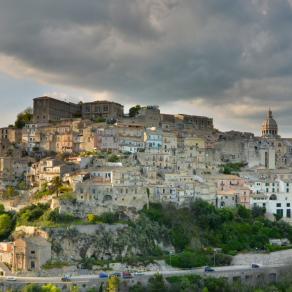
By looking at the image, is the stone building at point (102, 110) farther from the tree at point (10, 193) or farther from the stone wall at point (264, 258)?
the stone wall at point (264, 258)

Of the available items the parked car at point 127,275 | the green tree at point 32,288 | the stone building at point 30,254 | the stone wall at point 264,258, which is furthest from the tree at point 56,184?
the stone wall at point 264,258

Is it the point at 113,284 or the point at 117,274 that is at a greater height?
the point at 117,274

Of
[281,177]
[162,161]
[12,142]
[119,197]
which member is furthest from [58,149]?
[281,177]

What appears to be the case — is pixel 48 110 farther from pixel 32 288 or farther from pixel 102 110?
pixel 32 288

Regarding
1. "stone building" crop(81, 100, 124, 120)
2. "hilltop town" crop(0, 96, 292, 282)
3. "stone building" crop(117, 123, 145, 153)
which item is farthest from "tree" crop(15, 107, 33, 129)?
"stone building" crop(117, 123, 145, 153)

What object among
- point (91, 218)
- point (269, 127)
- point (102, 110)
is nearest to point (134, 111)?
point (102, 110)

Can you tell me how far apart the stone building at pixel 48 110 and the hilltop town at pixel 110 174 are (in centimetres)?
13

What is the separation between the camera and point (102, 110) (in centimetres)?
8825

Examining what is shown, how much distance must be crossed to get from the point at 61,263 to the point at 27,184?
Answer: 17.0 m

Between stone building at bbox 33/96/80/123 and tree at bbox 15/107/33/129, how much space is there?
6.27ft

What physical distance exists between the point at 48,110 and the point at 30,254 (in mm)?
31678

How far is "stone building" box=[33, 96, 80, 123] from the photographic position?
85.6m

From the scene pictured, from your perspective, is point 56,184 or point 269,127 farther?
point 269,127

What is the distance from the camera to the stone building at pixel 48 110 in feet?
281
